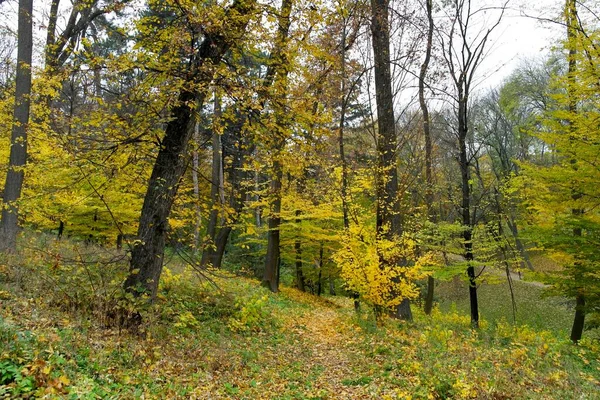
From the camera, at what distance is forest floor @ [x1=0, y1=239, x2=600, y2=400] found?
3.75m

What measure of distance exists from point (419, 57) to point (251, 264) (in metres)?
11.4

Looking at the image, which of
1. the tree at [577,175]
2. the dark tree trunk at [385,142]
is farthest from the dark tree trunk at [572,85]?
the dark tree trunk at [385,142]

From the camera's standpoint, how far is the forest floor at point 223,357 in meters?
3.75

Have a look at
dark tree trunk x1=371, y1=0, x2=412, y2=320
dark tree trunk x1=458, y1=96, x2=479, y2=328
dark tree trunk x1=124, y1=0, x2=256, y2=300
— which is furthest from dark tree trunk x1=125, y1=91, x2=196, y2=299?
dark tree trunk x1=458, y1=96, x2=479, y2=328

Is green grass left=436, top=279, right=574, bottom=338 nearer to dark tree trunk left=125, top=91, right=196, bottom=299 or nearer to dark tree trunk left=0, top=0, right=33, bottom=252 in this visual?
dark tree trunk left=125, top=91, right=196, bottom=299

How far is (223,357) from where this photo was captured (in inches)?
210

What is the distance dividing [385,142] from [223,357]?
6525 millimetres

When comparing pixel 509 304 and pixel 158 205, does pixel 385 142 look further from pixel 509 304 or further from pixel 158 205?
pixel 509 304

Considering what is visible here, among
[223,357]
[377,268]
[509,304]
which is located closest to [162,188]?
[223,357]

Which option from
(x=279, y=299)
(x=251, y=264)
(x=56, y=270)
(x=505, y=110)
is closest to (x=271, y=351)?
(x=56, y=270)

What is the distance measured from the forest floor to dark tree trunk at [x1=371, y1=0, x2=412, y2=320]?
2.52 metres

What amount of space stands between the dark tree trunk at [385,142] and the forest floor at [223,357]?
2521 mm

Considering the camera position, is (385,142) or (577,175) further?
(385,142)

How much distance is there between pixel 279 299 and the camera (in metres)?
12.7
